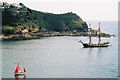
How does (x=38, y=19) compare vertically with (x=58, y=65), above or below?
above

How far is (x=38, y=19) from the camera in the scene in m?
139

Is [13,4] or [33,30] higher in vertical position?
[13,4]

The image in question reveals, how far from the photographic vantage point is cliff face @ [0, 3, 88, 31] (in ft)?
403

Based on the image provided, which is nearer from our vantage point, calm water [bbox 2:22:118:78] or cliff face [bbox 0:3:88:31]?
calm water [bbox 2:22:118:78]

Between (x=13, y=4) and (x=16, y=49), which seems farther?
(x=13, y=4)

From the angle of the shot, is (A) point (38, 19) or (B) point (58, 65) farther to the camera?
(A) point (38, 19)

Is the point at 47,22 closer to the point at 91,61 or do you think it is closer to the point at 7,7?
the point at 7,7

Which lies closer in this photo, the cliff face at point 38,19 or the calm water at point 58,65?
the calm water at point 58,65

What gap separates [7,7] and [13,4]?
311 cm

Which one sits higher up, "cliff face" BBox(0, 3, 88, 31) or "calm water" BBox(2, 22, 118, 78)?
"cliff face" BBox(0, 3, 88, 31)

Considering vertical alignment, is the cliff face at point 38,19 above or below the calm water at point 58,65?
above

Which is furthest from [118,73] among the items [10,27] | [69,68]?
[10,27]

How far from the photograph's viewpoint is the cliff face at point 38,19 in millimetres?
122688

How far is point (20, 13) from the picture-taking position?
128875 mm
